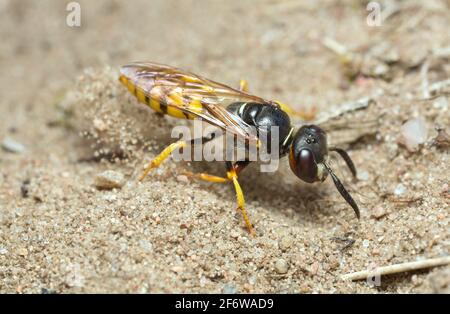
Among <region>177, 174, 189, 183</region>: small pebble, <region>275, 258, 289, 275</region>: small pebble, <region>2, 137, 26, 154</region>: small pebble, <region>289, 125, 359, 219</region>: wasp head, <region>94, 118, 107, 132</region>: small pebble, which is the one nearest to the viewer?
<region>275, 258, 289, 275</region>: small pebble

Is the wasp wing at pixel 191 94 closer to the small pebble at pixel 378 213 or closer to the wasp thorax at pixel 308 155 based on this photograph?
the wasp thorax at pixel 308 155

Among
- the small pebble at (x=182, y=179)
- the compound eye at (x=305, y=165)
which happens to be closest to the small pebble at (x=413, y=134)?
the compound eye at (x=305, y=165)

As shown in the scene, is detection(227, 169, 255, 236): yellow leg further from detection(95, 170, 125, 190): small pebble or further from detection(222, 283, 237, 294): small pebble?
detection(95, 170, 125, 190): small pebble

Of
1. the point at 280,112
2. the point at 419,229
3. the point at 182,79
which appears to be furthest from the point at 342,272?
the point at 182,79

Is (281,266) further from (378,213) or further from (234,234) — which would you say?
(378,213)

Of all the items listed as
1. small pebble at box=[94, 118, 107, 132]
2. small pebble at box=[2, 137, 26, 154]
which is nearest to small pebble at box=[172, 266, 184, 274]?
small pebble at box=[94, 118, 107, 132]
